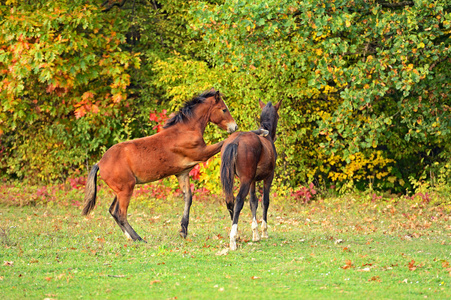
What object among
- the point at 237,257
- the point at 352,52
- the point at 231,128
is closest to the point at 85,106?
the point at 231,128

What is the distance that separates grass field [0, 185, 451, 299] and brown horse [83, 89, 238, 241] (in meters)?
0.74

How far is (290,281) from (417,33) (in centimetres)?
731

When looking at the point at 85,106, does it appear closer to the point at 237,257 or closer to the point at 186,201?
the point at 186,201

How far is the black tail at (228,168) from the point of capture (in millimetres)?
9055

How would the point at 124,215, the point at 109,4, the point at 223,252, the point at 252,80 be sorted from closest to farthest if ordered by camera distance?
the point at 223,252, the point at 124,215, the point at 252,80, the point at 109,4

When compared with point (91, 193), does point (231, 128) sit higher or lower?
higher

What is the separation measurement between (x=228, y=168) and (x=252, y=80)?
21.2 ft

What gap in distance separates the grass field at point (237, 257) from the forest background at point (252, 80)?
2.04 m

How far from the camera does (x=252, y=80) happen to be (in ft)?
49.9

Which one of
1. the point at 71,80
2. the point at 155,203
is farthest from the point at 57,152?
the point at 155,203

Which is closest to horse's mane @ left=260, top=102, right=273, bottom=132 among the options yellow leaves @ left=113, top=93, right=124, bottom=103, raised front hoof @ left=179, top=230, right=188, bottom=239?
raised front hoof @ left=179, top=230, right=188, bottom=239

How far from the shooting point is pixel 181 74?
16.8 meters

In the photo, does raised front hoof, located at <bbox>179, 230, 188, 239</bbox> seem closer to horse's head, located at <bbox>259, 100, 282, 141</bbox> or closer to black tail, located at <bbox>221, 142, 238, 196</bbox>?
black tail, located at <bbox>221, 142, 238, 196</bbox>

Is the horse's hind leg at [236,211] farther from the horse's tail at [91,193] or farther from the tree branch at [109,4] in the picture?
the tree branch at [109,4]
